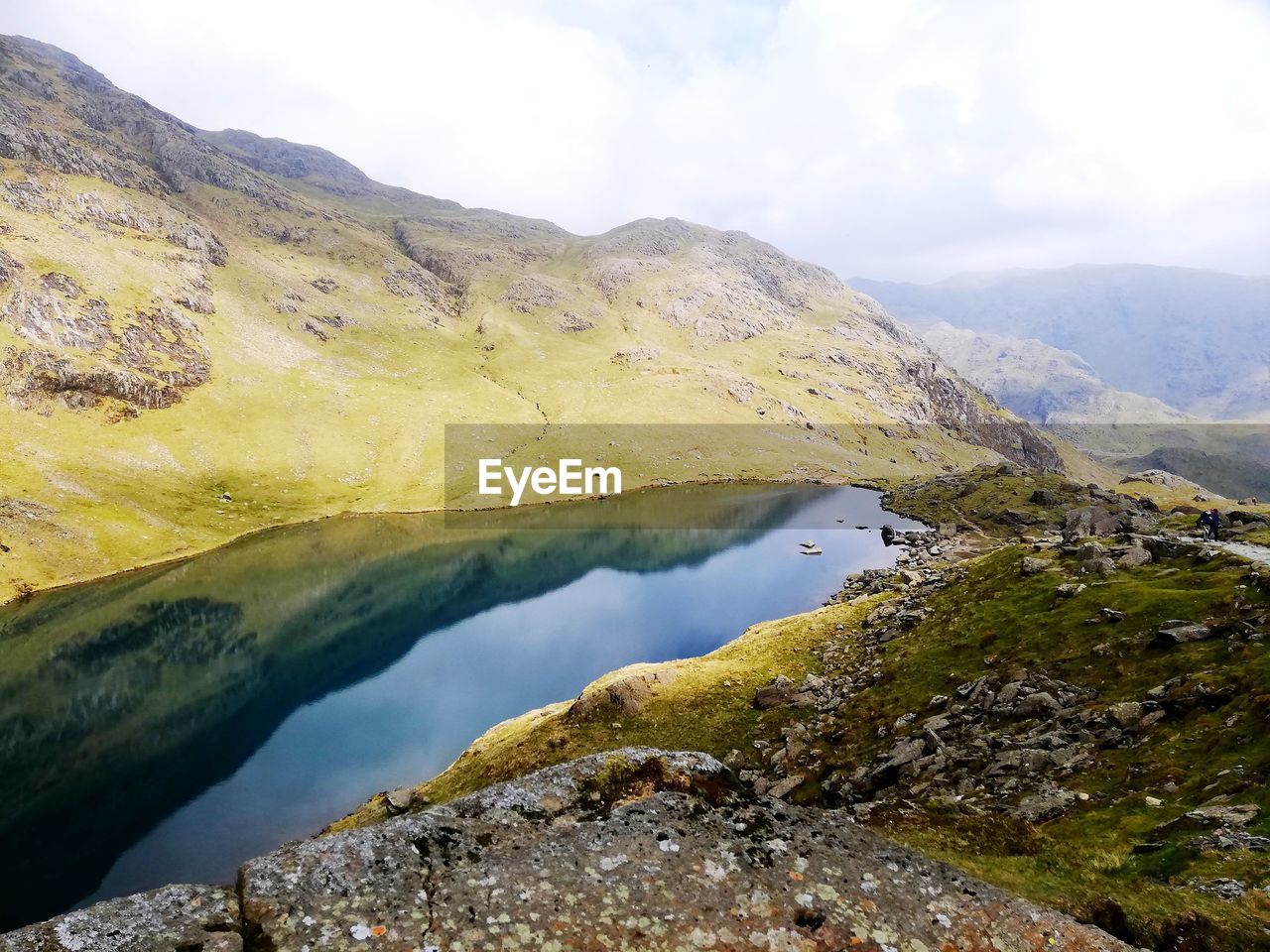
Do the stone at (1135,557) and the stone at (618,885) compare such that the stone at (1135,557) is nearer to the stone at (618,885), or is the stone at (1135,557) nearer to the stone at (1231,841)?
the stone at (1231,841)

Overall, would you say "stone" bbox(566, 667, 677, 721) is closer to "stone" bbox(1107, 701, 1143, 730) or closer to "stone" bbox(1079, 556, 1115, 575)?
"stone" bbox(1079, 556, 1115, 575)

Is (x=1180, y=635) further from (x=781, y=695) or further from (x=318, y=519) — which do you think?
(x=318, y=519)

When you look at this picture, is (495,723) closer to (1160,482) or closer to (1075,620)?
(1075,620)

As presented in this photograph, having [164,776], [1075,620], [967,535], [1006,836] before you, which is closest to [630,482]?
[967,535]

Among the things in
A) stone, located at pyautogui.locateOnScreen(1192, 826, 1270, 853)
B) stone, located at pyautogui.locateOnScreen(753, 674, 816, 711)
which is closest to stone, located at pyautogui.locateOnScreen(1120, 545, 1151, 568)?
stone, located at pyautogui.locateOnScreen(753, 674, 816, 711)

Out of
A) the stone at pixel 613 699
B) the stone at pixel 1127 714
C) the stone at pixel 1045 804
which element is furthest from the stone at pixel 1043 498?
the stone at pixel 1045 804

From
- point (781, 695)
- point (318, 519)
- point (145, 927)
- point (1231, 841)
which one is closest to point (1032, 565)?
point (781, 695)
